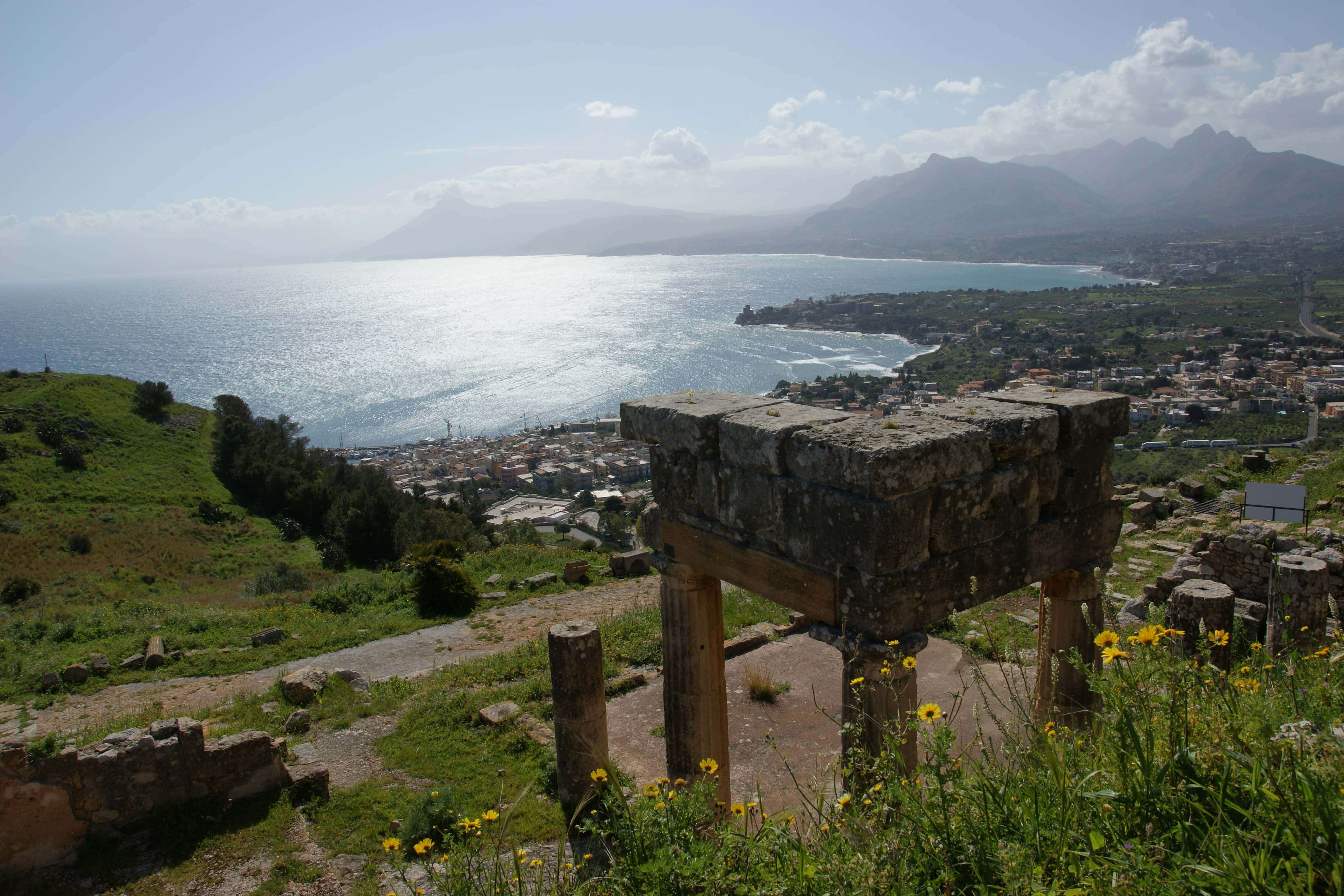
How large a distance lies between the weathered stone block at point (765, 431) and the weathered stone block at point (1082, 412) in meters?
1.51

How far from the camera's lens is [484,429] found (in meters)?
76.5

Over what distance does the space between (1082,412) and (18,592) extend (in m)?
23.6

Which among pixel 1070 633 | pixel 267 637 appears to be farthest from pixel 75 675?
pixel 1070 633

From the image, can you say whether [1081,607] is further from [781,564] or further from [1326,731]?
[1326,731]

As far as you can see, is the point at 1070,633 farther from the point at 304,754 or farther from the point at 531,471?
the point at 531,471

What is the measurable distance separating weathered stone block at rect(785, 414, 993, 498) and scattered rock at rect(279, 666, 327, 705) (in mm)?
9067

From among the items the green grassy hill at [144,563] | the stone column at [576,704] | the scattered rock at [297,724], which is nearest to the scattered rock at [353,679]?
the scattered rock at [297,724]

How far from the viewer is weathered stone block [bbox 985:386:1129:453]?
19.1 ft

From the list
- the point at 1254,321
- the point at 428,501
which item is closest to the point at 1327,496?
the point at 428,501

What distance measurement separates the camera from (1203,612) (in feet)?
24.5

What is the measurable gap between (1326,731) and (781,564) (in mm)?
3251

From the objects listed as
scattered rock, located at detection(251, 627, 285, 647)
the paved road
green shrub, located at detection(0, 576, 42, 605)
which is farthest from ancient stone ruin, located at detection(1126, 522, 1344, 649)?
the paved road

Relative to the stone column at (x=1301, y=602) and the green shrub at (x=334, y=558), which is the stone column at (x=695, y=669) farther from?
the green shrub at (x=334, y=558)

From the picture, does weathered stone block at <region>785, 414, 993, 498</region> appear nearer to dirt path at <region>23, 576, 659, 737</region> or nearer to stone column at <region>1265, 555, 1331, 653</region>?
stone column at <region>1265, 555, 1331, 653</region>
